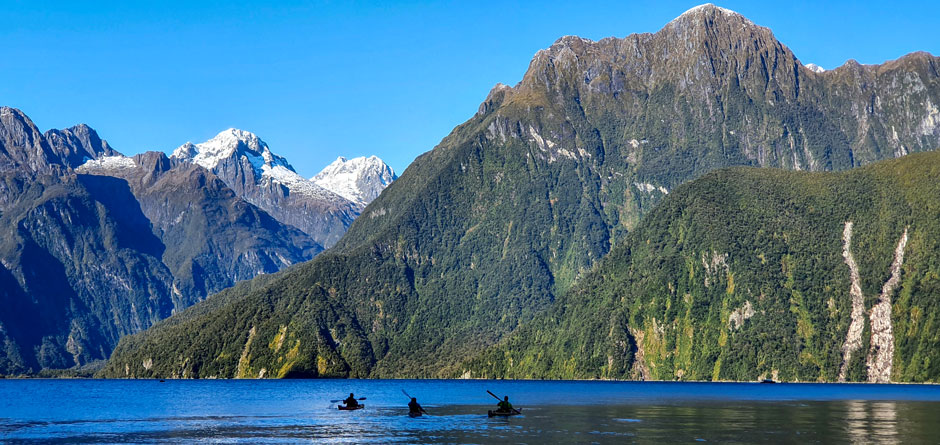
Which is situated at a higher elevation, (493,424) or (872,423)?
(872,423)

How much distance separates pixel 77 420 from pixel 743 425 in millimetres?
100662

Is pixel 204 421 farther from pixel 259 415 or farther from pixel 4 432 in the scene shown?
pixel 4 432

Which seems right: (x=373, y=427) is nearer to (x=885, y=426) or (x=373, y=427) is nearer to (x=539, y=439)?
(x=539, y=439)

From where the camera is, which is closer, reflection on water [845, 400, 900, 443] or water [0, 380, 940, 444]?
reflection on water [845, 400, 900, 443]

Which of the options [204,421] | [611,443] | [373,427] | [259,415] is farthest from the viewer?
[259,415]

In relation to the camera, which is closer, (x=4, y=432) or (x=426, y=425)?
(x=4, y=432)

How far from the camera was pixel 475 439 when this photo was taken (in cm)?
12306

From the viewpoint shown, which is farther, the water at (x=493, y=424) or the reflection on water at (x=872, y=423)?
the water at (x=493, y=424)

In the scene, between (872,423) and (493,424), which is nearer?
(872,423)

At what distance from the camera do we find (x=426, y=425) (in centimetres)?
14562

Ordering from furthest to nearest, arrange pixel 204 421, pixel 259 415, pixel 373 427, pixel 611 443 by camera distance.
A: 1. pixel 259 415
2. pixel 204 421
3. pixel 373 427
4. pixel 611 443

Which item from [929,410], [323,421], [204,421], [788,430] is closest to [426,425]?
[323,421]

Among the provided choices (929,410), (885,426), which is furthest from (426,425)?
(929,410)

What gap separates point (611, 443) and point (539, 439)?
10.3m
